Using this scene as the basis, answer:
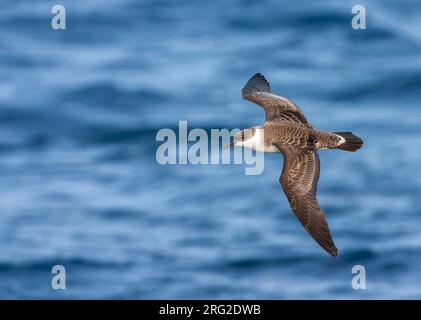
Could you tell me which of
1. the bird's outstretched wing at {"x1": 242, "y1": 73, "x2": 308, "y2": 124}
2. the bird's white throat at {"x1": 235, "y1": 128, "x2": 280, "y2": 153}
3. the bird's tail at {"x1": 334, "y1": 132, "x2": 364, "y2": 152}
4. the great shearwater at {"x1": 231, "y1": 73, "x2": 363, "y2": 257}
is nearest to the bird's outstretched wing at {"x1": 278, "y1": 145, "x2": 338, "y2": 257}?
the great shearwater at {"x1": 231, "y1": 73, "x2": 363, "y2": 257}

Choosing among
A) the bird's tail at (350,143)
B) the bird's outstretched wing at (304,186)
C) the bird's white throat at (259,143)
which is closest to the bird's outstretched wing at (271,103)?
the bird's white throat at (259,143)

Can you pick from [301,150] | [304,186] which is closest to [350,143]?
[301,150]

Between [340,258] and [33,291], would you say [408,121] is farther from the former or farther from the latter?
[33,291]

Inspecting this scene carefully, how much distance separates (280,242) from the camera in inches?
1078

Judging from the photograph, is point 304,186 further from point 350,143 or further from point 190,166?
point 190,166

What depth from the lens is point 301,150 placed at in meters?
12.7

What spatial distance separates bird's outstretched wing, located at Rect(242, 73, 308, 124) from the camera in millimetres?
13797

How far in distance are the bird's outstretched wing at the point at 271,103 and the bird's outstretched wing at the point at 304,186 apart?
1.07 m

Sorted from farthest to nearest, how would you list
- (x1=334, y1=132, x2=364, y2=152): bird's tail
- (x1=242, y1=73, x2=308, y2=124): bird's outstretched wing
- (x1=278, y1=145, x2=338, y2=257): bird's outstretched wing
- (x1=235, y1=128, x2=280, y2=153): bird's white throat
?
(x1=242, y1=73, x2=308, y2=124): bird's outstretched wing, (x1=235, y1=128, x2=280, y2=153): bird's white throat, (x1=334, y1=132, x2=364, y2=152): bird's tail, (x1=278, y1=145, x2=338, y2=257): bird's outstretched wing

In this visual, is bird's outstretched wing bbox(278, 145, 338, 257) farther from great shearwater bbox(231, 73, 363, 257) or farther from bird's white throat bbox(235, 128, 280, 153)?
bird's white throat bbox(235, 128, 280, 153)

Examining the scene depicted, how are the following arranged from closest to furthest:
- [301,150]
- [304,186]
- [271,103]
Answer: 1. [304,186]
2. [301,150]
3. [271,103]

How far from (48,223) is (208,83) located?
10.5 meters

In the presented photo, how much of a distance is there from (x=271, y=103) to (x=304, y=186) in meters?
2.09

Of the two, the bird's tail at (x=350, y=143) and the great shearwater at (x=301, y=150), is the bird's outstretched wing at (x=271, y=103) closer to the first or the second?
the great shearwater at (x=301, y=150)
